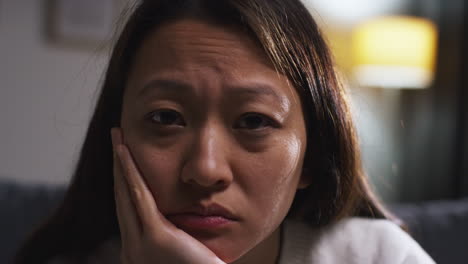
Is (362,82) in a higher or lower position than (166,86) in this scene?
lower

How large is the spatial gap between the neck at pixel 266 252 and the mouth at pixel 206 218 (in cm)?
21

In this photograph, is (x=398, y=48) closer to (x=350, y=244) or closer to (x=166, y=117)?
(x=350, y=244)

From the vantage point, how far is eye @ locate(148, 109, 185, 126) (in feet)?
2.26

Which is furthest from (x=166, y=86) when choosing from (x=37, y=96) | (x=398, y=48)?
(x=398, y=48)

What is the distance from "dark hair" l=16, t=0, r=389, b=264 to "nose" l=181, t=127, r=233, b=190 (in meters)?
0.15

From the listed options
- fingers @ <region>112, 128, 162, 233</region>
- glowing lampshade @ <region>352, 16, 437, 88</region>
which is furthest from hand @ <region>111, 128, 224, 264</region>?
glowing lampshade @ <region>352, 16, 437, 88</region>

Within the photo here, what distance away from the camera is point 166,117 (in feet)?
2.30

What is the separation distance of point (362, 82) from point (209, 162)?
7.00 feet

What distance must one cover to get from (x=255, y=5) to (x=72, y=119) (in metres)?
1.67

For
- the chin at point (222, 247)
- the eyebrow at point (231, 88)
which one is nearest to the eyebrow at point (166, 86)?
the eyebrow at point (231, 88)

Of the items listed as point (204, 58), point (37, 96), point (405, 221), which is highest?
point (204, 58)

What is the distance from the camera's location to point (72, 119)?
2.19 metres

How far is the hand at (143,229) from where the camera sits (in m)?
0.65

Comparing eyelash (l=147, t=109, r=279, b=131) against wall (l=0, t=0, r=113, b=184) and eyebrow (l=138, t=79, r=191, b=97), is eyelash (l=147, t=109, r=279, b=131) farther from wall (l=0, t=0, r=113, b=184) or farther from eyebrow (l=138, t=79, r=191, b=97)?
wall (l=0, t=0, r=113, b=184)
